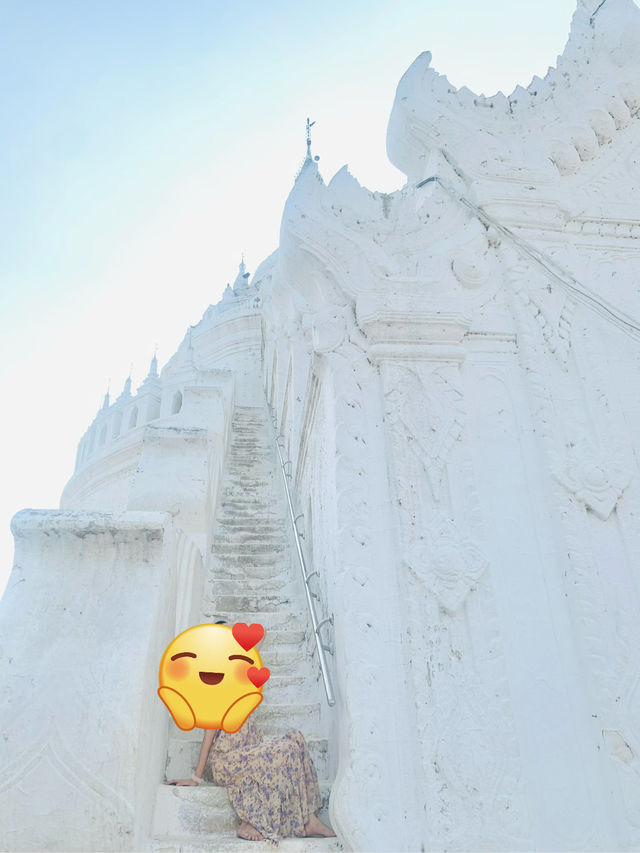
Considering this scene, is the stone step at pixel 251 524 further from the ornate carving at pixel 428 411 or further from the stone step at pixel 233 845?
the stone step at pixel 233 845

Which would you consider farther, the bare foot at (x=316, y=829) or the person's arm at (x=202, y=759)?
the person's arm at (x=202, y=759)

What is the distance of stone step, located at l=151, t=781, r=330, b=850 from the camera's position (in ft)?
9.62

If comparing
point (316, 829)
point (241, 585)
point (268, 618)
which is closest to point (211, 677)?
point (316, 829)

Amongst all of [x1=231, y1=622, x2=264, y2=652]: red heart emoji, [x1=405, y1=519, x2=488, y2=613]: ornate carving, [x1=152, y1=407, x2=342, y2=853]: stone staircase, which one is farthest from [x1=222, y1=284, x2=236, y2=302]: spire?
[x1=231, y1=622, x2=264, y2=652]: red heart emoji

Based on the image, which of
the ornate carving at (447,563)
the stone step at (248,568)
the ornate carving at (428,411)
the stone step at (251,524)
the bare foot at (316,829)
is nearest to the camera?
the bare foot at (316,829)

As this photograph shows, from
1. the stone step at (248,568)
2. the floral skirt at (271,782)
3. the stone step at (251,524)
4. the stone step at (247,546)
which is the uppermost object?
the stone step at (251,524)

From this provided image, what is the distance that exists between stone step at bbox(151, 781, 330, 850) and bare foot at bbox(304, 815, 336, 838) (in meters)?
0.15

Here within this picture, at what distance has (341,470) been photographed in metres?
3.59

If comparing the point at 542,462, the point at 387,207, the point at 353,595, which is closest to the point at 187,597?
the point at 353,595

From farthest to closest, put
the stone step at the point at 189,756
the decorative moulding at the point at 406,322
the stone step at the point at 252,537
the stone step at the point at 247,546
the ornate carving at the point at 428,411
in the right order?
the stone step at the point at 252,537
the stone step at the point at 247,546
the decorative moulding at the point at 406,322
the ornate carving at the point at 428,411
the stone step at the point at 189,756

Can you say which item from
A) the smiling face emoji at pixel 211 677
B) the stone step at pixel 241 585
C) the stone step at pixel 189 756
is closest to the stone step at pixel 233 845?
the smiling face emoji at pixel 211 677

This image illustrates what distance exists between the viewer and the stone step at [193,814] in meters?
2.93

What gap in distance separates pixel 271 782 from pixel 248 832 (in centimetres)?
21

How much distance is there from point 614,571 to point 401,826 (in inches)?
66.9
